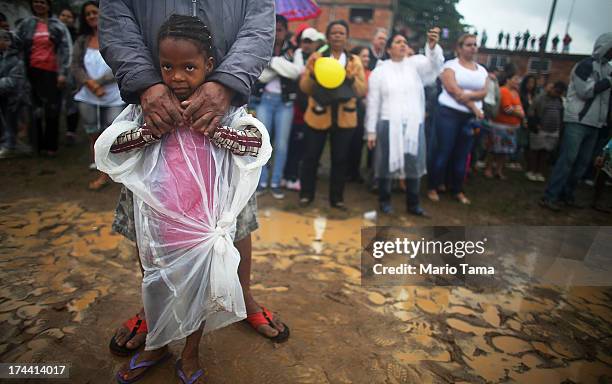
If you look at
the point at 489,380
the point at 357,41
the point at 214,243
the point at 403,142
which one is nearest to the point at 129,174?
the point at 214,243

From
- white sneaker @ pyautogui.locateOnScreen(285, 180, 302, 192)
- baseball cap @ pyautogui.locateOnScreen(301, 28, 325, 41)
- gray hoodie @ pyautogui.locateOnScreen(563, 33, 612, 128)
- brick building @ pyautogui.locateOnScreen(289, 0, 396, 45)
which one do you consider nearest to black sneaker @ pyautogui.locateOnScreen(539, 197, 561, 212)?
gray hoodie @ pyautogui.locateOnScreen(563, 33, 612, 128)

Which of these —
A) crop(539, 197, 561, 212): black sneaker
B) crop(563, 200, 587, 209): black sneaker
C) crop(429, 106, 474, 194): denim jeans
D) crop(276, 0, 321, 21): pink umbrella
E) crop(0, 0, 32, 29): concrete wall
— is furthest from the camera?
crop(563, 200, 587, 209): black sneaker

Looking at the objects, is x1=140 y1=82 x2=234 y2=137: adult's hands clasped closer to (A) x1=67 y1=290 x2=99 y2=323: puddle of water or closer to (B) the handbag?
(A) x1=67 y1=290 x2=99 y2=323: puddle of water

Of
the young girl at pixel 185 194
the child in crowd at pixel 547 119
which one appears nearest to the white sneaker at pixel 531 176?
the child in crowd at pixel 547 119

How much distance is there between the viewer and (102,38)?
136cm

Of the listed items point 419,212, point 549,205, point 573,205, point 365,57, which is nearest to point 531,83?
point 573,205

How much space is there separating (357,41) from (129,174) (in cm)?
2266

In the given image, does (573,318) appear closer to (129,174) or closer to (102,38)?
(129,174)

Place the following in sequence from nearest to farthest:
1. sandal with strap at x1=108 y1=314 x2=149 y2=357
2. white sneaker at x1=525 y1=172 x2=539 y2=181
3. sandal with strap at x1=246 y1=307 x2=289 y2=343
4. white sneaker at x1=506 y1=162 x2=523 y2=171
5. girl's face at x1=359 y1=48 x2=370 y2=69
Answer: sandal with strap at x1=108 y1=314 x2=149 y2=357, sandal with strap at x1=246 y1=307 x2=289 y2=343, girl's face at x1=359 y1=48 x2=370 y2=69, white sneaker at x1=525 y1=172 x2=539 y2=181, white sneaker at x1=506 y1=162 x2=523 y2=171

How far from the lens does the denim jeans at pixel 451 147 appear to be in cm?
421

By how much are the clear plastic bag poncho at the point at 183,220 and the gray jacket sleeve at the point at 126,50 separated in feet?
0.48

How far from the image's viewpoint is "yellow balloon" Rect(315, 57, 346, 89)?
335cm

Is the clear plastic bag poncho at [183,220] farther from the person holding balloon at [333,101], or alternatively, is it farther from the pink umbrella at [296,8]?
the pink umbrella at [296,8]

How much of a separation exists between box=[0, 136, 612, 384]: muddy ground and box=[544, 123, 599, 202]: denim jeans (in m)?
2.16
